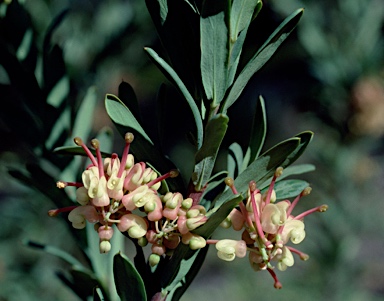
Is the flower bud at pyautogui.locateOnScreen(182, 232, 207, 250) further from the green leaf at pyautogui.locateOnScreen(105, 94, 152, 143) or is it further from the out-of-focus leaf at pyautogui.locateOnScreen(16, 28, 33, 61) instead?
the out-of-focus leaf at pyautogui.locateOnScreen(16, 28, 33, 61)

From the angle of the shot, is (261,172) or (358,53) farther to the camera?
(358,53)

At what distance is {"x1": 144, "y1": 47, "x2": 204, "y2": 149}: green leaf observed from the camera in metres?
0.44

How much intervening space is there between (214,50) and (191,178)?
0.12 m

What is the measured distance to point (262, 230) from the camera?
48cm

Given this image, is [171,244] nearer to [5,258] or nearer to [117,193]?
[117,193]

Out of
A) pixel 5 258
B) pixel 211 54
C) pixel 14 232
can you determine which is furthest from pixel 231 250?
pixel 14 232

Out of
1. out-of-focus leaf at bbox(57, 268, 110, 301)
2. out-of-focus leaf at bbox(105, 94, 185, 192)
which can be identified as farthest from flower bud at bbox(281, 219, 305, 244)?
out-of-focus leaf at bbox(57, 268, 110, 301)

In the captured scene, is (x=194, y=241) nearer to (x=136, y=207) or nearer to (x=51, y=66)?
(x=136, y=207)

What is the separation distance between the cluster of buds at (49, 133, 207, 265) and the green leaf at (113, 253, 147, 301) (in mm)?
19

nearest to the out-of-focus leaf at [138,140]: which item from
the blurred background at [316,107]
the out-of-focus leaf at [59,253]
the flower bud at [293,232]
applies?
the flower bud at [293,232]

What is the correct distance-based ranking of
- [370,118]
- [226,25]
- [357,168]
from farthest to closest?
[357,168] < [370,118] < [226,25]

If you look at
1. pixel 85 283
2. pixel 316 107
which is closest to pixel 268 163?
pixel 85 283

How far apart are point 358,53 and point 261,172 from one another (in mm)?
1235

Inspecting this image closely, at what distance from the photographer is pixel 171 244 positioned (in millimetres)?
493
